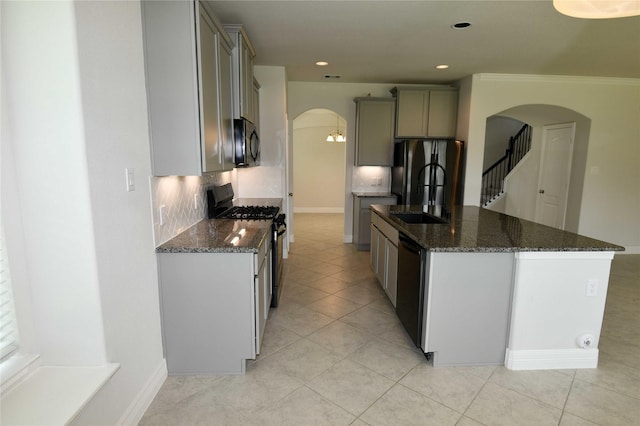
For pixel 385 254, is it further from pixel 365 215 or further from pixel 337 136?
pixel 337 136

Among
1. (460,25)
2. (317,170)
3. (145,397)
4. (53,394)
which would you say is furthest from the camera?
(317,170)

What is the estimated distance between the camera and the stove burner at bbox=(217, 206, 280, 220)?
319 cm

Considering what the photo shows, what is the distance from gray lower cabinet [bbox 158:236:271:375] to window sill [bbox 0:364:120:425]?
0.63 metres

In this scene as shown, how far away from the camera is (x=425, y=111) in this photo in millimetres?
5410

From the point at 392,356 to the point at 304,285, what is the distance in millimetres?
1604

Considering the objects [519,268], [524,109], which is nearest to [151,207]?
[519,268]

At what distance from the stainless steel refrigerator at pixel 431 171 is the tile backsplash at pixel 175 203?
3049 millimetres

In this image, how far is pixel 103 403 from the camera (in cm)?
163

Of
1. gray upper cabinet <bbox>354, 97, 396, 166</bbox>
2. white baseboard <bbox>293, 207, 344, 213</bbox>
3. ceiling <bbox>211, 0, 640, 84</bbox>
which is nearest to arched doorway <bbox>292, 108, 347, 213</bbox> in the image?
white baseboard <bbox>293, 207, 344, 213</bbox>

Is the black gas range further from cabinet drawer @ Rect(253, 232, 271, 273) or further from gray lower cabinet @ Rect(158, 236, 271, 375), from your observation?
gray lower cabinet @ Rect(158, 236, 271, 375)

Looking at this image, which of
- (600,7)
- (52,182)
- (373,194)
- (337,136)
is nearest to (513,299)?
(600,7)

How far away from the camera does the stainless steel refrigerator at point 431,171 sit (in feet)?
17.0

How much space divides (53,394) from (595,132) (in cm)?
660

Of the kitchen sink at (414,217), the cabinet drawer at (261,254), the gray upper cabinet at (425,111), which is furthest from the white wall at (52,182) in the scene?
the gray upper cabinet at (425,111)
